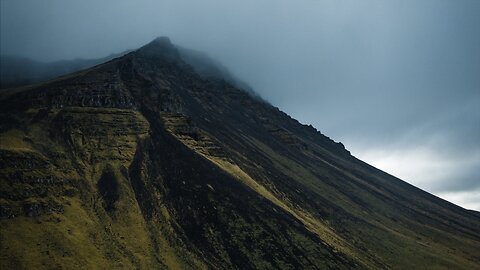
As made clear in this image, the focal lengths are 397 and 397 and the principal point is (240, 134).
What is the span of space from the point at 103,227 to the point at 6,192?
83.6 feet

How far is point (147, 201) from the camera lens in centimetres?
12575

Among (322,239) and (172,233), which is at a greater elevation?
(322,239)

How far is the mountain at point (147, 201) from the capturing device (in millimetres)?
99938

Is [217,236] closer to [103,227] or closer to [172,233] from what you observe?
[172,233]

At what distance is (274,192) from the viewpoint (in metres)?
168

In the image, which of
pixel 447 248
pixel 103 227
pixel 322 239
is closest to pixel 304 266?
pixel 322 239

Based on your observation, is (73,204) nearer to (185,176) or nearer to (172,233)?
(172,233)

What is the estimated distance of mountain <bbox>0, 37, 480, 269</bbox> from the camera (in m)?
99.9

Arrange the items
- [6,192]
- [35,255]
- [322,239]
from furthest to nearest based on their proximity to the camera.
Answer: [322,239], [6,192], [35,255]

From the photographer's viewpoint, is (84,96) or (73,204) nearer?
(73,204)

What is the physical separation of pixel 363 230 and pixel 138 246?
107043mm

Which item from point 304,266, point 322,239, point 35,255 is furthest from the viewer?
point 322,239

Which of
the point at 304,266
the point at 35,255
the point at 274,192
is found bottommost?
the point at 35,255

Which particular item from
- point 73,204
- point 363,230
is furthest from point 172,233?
point 363,230
